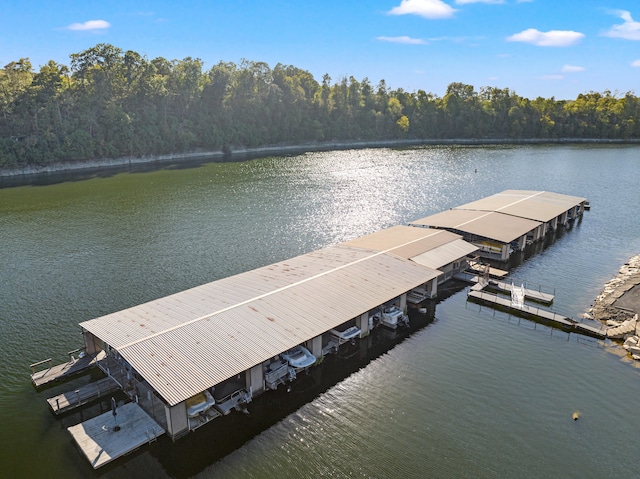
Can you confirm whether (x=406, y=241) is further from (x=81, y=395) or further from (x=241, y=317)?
(x=81, y=395)

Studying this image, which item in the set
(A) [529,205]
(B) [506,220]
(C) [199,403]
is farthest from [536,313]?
(A) [529,205]

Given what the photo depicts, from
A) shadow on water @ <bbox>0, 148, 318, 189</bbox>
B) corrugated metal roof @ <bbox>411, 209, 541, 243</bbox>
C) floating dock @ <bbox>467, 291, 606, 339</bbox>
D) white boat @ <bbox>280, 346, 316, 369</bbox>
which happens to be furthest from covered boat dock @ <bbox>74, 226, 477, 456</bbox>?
shadow on water @ <bbox>0, 148, 318, 189</bbox>

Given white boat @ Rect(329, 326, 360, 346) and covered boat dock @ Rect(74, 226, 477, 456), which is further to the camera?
white boat @ Rect(329, 326, 360, 346)

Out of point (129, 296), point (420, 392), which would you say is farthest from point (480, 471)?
point (129, 296)

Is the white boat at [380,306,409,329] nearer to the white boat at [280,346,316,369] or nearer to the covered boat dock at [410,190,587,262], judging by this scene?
the white boat at [280,346,316,369]

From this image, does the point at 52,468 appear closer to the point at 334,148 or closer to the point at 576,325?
the point at 576,325

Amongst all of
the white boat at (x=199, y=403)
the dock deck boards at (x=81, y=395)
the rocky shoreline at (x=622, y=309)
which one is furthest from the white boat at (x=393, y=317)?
the dock deck boards at (x=81, y=395)
